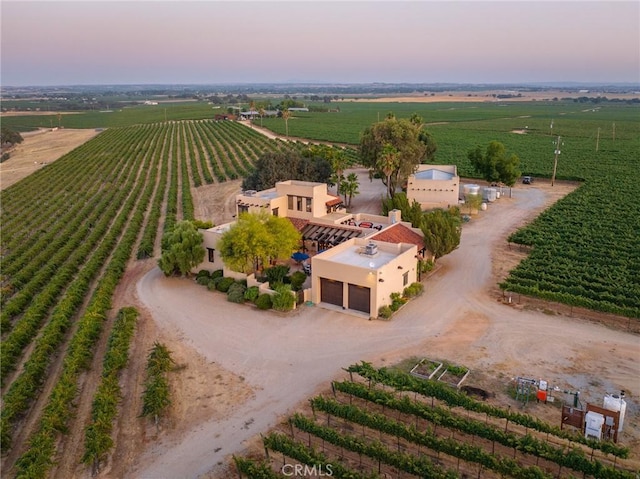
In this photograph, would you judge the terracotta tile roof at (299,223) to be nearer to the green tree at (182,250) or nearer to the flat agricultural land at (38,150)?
the green tree at (182,250)

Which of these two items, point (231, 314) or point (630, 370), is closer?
point (630, 370)

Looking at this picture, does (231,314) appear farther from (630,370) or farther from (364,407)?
(630,370)

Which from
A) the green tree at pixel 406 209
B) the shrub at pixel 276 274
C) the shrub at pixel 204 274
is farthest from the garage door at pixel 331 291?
the green tree at pixel 406 209

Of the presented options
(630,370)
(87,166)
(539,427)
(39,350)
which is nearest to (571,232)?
(630,370)

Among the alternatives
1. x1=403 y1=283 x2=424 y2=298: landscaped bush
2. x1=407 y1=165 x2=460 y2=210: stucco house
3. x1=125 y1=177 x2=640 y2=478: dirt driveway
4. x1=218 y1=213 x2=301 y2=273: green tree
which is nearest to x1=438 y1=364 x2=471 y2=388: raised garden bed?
x1=125 y1=177 x2=640 y2=478: dirt driveway

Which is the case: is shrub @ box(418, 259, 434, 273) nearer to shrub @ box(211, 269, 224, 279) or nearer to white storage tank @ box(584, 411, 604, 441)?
shrub @ box(211, 269, 224, 279)

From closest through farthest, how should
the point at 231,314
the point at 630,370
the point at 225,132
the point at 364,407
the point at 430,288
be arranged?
the point at 364,407
the point at 630,370
the point at 231,314
the point at 430,288
the point at 225,132

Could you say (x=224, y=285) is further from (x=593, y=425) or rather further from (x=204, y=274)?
(x=593, y=425)

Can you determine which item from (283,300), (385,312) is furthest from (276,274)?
(385,312)
